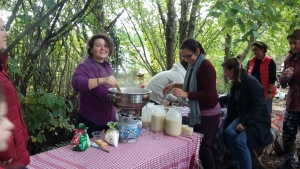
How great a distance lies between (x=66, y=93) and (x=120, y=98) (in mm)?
2742

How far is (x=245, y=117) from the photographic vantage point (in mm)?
3152

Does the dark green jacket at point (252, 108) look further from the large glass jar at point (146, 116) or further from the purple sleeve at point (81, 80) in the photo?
the purple sleeve at point (81, 80)

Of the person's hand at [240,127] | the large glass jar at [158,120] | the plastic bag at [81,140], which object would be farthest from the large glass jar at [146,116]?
the person's hand at [240,127]

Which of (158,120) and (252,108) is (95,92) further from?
(252,108)

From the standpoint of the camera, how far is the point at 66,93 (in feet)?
14.8

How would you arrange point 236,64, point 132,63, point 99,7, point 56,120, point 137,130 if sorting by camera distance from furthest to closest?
point 132,63, point 99,7, point 56,120, point 236,64, point 137,130

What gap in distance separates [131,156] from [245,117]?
5.80 ft

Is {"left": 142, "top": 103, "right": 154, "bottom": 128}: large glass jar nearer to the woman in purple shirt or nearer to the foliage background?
the woman in purple shirt

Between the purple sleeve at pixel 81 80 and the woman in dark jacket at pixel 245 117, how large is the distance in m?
1.64

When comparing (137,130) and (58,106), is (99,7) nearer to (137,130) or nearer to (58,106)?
(58,106)

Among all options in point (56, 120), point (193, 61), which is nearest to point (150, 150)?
point (193, 61)

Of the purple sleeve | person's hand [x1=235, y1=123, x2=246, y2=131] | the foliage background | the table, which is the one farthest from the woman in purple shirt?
person's hand [x1=235, y1=123, x2=246, y2=131]

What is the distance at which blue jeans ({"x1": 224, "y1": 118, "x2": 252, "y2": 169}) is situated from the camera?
10.4 ft

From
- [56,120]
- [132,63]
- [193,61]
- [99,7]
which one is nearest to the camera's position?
[193,61]
